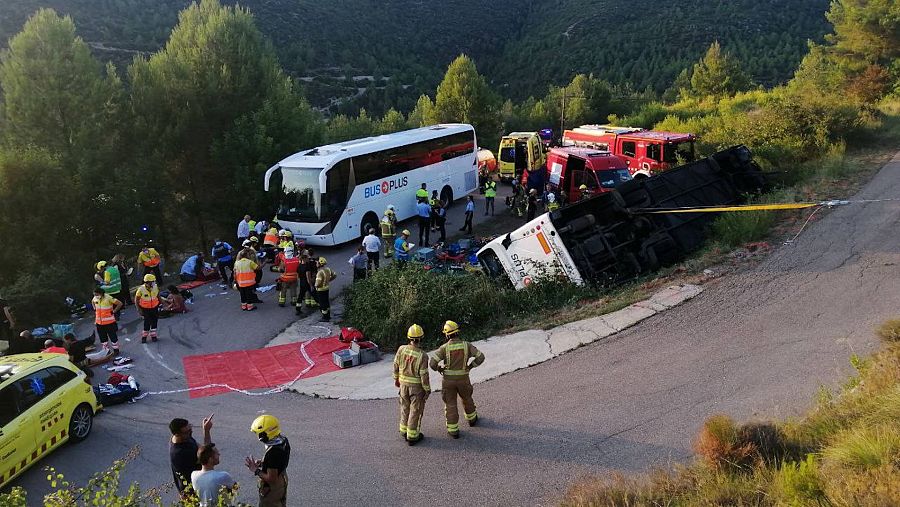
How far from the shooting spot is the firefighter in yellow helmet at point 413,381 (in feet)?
24.6

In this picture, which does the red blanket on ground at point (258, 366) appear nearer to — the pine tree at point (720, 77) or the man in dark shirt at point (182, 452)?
the man in dark shirt at point (182, 452)

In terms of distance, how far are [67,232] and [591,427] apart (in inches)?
690

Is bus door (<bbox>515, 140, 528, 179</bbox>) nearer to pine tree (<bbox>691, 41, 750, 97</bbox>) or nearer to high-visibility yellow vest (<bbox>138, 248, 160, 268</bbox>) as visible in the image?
high-visibility yellow vest (<bbox>138, 248, 160, 268</bbox>)

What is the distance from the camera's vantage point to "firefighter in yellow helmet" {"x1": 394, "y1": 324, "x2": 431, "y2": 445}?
750 centimetres

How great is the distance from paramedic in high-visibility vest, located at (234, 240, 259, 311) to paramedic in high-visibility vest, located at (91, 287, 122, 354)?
272cm

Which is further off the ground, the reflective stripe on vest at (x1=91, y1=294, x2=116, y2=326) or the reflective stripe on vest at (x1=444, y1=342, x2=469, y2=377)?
the reflective stripe on vest at (x1=444, y1=342, x2=469, y2=377)

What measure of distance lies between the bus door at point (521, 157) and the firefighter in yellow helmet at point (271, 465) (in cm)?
2310

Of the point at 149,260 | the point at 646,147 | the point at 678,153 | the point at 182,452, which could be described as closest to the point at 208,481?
the point at 182,452

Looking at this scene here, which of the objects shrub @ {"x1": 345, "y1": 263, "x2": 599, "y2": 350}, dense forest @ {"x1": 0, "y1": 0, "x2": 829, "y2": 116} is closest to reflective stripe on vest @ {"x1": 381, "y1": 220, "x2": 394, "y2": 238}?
shrub @ {"x1": 345, "y1": 263, "x2": 599, "y2": 350}

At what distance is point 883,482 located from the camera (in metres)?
4.48

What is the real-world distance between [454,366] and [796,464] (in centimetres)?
372

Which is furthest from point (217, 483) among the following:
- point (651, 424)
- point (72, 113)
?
point (72, 113)

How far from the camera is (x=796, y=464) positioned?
5492 mm

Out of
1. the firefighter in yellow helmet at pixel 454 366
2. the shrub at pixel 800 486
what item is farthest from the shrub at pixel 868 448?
the firefighter in yellow helmet at pixel 454 366
